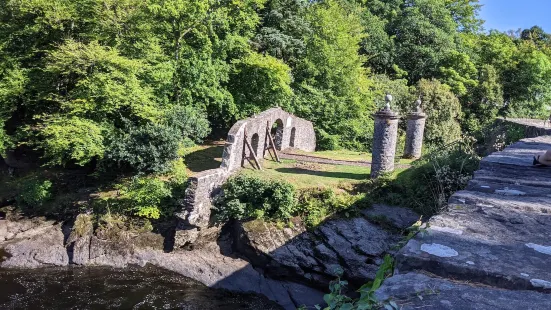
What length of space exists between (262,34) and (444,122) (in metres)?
11.3

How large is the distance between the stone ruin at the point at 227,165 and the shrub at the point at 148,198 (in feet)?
3.40

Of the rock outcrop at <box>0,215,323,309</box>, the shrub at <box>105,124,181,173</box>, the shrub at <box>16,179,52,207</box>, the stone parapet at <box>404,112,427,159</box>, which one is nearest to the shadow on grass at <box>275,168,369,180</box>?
the rock outcrop at <box>0,215,323,309</box>

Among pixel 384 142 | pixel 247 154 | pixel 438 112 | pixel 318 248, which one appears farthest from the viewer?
pixel 438 112

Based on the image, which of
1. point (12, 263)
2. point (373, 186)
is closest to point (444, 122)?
point (373, 186)

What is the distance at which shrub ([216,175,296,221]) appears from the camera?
13.1 meters

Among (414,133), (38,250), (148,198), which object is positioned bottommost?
(38,250)

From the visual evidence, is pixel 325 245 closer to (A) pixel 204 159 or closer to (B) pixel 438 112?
(A) pixel 204 159

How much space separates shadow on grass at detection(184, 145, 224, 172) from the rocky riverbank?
12.6 feet

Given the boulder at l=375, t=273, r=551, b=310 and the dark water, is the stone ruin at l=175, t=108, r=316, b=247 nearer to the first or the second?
the dark water

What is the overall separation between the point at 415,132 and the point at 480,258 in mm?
16588

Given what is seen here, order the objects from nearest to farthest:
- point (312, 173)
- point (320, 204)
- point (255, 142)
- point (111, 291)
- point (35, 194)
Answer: point (111, 291), point (320, 204), point (312, 173), point (35, 194), point (255, 142)

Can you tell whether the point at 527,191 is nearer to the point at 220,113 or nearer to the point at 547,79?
the point at 220,113

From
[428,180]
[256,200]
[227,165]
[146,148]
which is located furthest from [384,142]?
[146,148]

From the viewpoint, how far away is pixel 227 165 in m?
14.8
